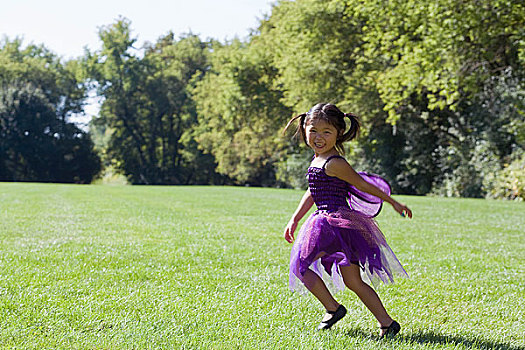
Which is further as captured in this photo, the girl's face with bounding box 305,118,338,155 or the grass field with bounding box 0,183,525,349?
the girl's face with bounding box 305,118,338,155

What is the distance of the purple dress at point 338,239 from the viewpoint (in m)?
3.80

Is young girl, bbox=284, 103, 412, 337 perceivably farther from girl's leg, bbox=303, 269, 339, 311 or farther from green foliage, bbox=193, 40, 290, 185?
green foliage, bbox=193, 40, 290, 185

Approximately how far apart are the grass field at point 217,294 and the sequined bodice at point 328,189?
2.80ft

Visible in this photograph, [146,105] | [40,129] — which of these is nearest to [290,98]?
[146,105]

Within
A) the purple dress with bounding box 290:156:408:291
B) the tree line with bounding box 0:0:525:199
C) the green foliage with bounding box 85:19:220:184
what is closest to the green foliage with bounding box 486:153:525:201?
the tree line with bounding box 0:0:525:199

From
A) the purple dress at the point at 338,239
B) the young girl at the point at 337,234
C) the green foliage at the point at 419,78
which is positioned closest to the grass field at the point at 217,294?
the young girl at the point at 337,234

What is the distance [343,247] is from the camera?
3.76 m

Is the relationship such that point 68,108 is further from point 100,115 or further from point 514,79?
point 514,79

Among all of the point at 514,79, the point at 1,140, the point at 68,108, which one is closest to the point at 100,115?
the point at 68,108

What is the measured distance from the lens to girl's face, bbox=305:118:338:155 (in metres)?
3.94

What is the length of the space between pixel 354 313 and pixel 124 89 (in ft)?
170

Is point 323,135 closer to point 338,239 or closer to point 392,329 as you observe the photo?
point 338,239

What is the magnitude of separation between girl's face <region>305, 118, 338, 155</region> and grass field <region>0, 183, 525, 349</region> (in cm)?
124

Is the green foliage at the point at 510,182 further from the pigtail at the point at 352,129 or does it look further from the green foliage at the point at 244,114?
the pigtail at the point at 352,129
